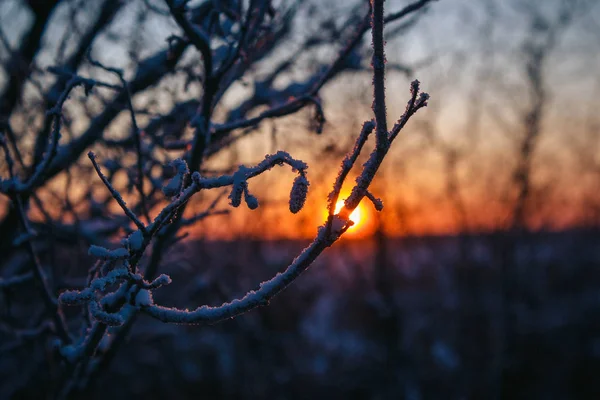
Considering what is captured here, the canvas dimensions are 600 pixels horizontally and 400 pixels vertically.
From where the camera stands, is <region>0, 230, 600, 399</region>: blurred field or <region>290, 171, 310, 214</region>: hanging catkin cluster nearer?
<region>290, 171, 310, 214</region>: hanging catkin cluster

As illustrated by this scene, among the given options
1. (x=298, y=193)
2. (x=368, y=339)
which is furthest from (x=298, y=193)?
(x=368, y=339)

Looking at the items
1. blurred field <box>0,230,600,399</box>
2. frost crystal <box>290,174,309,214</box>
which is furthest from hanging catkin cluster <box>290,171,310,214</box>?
blurred field <box>0,230,600,399</box>

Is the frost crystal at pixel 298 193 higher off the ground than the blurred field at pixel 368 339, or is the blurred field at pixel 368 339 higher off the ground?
the frost crystal at pixel 298 193

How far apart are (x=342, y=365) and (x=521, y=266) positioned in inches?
339

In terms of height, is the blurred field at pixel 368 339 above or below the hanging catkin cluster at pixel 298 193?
below

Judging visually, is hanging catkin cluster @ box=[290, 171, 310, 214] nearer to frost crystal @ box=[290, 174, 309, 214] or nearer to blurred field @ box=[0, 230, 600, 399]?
frost crystal @ box=[290, 174, 309, 214]

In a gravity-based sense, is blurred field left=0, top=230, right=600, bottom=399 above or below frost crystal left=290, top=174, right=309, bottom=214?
below

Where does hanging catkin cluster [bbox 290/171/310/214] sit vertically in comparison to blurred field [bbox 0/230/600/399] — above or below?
above

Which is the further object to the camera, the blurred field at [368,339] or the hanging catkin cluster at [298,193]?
the blurred field at [368,339]

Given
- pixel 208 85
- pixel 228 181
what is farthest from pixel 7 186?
pixel 228 181

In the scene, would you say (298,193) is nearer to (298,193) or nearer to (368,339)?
(298,193)

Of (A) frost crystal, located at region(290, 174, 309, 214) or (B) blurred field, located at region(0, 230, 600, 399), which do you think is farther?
(B) blurred field, located at region(0, 230, 600, 399)

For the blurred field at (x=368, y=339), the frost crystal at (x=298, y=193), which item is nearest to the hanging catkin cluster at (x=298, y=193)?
the frost crystal at (x=298, y=193)

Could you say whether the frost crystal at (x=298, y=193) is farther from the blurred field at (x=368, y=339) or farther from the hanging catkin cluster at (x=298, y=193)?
the blurred field at (x=368, y=339)
